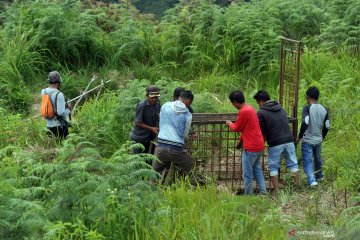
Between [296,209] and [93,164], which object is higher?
[93,164]

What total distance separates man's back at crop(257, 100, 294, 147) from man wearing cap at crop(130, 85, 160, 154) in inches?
57.6

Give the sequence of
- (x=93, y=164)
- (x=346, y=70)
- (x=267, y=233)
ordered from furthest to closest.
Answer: (x=346, y=70) → (x=93, y=164) → (x=267, y=233)

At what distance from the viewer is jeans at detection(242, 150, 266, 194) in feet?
30.7

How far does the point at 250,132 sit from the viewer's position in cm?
922

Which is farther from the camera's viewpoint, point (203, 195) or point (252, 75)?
point (252, 75)

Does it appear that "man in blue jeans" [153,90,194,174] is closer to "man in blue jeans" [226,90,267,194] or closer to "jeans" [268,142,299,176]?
"man in blue jeans" [226,90,267,194]

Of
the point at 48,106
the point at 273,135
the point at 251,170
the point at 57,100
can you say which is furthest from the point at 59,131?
the point at 273,135

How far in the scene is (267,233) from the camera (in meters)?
6.77

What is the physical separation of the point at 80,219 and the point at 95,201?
0.22 metres

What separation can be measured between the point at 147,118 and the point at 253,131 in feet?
5.35

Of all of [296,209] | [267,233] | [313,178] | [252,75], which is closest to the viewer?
[267,233]

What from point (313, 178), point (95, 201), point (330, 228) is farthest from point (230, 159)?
point (95, 201)

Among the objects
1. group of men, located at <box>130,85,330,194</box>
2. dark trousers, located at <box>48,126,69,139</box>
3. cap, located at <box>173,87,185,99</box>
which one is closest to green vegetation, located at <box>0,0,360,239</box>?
dark trousers, located at <box>48,126,69,139</box>

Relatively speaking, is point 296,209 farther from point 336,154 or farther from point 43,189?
point 43,189
